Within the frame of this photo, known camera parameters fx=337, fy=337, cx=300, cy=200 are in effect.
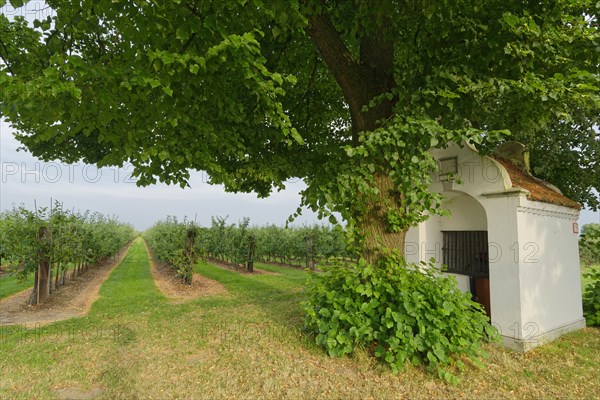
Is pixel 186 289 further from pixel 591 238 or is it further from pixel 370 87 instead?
pixel 591 238

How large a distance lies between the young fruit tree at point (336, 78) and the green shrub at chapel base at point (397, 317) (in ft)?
2.14

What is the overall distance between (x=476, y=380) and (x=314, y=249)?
1779cm

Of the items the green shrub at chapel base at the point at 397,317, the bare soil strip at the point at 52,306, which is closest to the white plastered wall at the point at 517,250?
the green shrub at chapel base at the point at 397,317

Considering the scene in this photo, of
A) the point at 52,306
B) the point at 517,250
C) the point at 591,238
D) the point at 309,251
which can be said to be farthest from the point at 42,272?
the point at 591,238

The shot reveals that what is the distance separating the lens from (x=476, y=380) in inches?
179

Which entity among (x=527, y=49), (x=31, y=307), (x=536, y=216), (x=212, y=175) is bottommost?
(x=31, y=307)

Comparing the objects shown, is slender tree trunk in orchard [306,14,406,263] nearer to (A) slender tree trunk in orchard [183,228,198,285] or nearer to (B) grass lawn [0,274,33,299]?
(A) slender tree trunk in orchard [183,228,198,285]

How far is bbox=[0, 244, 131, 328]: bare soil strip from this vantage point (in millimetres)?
8219

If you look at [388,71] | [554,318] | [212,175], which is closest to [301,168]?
[212,175]

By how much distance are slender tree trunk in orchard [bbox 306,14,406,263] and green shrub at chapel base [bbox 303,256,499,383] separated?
42 cm

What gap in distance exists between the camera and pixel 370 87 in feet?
19.1

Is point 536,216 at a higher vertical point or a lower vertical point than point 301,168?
lower

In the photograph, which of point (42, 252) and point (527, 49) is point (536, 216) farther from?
point (42, 252)

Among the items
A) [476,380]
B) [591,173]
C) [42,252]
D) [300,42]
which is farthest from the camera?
[42,252]
